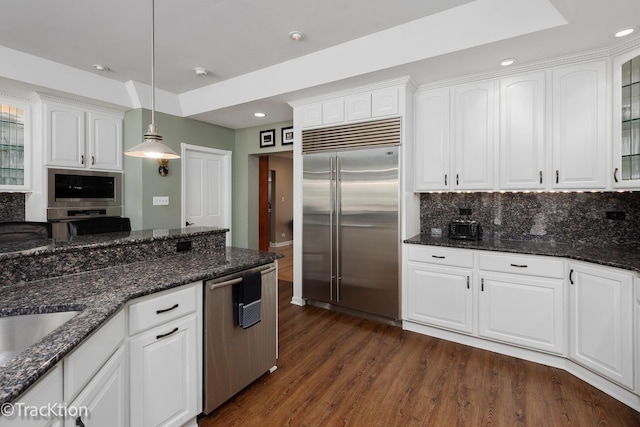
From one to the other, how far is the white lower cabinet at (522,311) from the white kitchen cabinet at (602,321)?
0.31 feet

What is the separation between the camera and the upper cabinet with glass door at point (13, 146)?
11.1 ft

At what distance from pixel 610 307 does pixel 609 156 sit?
3.84ft

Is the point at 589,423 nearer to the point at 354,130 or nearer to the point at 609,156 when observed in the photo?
the point at 609,156

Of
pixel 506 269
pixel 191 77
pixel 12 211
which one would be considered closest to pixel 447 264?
pixel 506 269

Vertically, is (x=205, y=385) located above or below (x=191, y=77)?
below

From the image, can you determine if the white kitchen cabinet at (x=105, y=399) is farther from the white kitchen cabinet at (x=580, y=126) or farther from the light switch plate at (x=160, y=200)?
the white kitchen cabinet at (x=580, y=126)

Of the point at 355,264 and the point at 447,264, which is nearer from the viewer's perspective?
the point at 447,264

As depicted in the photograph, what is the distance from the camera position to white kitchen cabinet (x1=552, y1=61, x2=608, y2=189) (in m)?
2.49

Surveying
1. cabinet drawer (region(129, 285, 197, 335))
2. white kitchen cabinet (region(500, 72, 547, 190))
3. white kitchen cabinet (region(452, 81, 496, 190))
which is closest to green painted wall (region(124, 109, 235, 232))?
cabinet drawer (region(129, 285, 197, 335))

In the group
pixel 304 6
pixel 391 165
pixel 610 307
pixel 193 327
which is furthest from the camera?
pixel 391 165

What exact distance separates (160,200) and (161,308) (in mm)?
3013

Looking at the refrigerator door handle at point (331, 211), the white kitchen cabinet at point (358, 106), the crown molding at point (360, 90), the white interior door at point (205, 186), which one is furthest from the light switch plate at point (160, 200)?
the white kitchen cabinet at point (358, 106)

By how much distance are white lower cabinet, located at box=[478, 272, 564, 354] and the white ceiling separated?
1.84m

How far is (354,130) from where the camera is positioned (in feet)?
11.0
